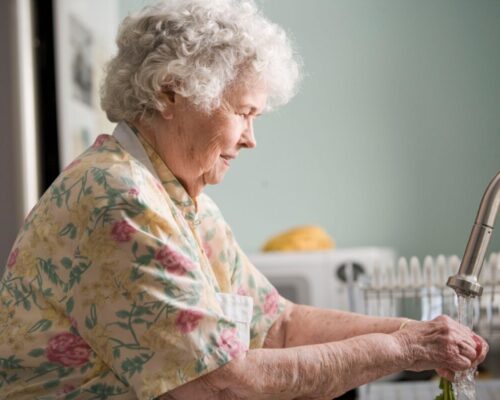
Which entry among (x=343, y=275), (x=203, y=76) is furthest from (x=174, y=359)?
(x=343, y=275)

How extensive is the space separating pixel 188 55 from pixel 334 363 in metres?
0.48

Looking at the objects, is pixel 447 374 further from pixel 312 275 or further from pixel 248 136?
pixel 312 275

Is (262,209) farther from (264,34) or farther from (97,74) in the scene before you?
(264,34)

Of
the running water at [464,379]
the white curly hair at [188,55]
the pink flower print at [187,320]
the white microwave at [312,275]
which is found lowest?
the white microwave at [312,275]

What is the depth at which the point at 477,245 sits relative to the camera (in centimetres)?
112

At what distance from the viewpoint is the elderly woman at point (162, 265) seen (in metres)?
1.11

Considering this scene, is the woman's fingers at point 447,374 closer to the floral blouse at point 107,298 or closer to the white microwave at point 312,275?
the floral blouse at point 107,298

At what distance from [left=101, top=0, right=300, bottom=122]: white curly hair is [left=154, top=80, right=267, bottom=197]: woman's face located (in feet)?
0.06

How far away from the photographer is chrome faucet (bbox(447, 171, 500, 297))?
1112mm

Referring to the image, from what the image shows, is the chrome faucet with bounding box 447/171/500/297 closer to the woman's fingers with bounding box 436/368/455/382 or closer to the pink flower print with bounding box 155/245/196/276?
the woman's fingers with bounding box 436/368/455/382

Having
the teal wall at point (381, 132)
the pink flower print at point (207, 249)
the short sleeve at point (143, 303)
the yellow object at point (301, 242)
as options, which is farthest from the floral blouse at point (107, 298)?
the teal wall at point (381, 132)

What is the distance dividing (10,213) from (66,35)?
24.1 inches

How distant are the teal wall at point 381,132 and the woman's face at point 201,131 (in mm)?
1832

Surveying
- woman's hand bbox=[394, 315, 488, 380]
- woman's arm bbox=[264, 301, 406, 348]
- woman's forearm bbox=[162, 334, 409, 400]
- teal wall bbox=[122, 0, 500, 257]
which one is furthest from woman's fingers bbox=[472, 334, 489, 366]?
teal wall bbox=[122, 0, 500, 257]
